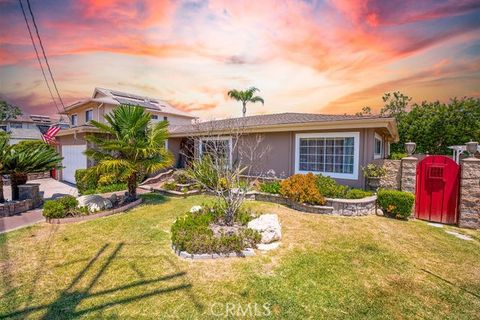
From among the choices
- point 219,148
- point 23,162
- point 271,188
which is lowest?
point 271,188

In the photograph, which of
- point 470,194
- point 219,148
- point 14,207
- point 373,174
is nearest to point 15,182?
point 14,207

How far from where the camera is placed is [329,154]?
32.4ft

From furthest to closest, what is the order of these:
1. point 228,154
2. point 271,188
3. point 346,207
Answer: point 228,154 → point 271,188 → point 346,207

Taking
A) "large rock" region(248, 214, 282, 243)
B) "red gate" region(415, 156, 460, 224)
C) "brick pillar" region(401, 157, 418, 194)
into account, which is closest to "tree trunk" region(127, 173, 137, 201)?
"large rock" region(248, 214, 282, 243)

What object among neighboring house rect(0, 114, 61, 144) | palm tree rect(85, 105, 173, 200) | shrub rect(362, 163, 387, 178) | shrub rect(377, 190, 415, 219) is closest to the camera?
shrub rect(377, 190, 415, 219)

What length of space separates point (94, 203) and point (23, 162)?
10.9 ft

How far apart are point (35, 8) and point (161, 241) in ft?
35.5

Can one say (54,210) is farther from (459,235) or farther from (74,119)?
(74,119)

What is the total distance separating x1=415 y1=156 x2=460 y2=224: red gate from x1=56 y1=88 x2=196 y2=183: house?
460 inches

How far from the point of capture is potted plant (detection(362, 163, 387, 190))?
8.42 meters

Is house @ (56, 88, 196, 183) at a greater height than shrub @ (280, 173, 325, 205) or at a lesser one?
greater

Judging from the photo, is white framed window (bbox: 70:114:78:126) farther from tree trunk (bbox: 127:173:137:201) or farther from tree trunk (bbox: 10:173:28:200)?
tree trunk (bbox: 127:173:137:201)

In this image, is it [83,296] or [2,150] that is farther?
[2,150]

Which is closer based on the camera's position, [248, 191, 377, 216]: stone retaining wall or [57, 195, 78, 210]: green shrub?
[57, 195, 78, 210]: green shrub
